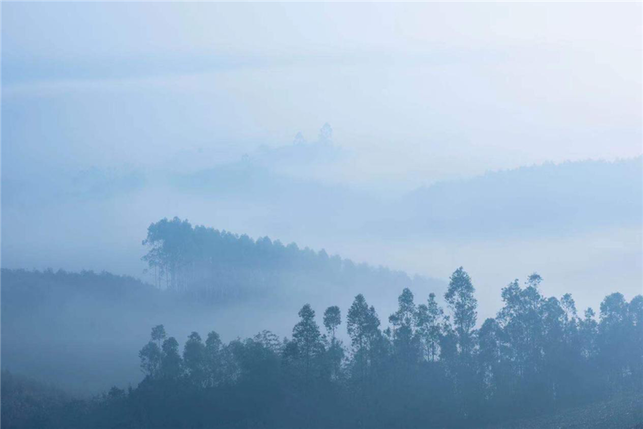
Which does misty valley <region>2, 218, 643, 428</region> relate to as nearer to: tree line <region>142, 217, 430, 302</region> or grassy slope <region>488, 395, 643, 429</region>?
grassy slope <region>488, 395, 643, 429</region>

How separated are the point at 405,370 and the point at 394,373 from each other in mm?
854

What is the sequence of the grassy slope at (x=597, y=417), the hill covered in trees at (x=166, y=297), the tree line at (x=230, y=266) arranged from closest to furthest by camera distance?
the grassy slope at (x=597, y=417)
the hill covered in trees at (x=166, y=297)
the tree line at (x=230, y=266)

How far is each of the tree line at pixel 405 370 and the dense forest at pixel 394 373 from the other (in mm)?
83

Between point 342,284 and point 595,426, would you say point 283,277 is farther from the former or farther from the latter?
point 595,426

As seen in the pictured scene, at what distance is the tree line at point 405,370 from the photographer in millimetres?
57562

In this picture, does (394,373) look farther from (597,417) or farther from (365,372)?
(597,417)

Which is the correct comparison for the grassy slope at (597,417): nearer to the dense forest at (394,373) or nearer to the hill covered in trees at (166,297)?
the dense forest at (394,373)

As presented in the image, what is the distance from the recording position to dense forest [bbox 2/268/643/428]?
188 ft

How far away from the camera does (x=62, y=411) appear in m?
56.8

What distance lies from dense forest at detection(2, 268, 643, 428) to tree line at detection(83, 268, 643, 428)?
3.3 inches

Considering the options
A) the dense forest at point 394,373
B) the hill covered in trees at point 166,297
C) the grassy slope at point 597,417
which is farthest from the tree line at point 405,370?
the hill covered in trees at point 166,297

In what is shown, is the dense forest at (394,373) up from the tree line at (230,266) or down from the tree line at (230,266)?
down

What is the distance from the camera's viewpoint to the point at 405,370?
6128 centimetres

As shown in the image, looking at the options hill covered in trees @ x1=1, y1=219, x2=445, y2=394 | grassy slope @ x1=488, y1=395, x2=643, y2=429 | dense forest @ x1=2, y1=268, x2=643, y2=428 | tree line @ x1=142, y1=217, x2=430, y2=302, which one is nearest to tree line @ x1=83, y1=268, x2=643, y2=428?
dense forest @ x1=2, y1=268, x2=643, y2=428
